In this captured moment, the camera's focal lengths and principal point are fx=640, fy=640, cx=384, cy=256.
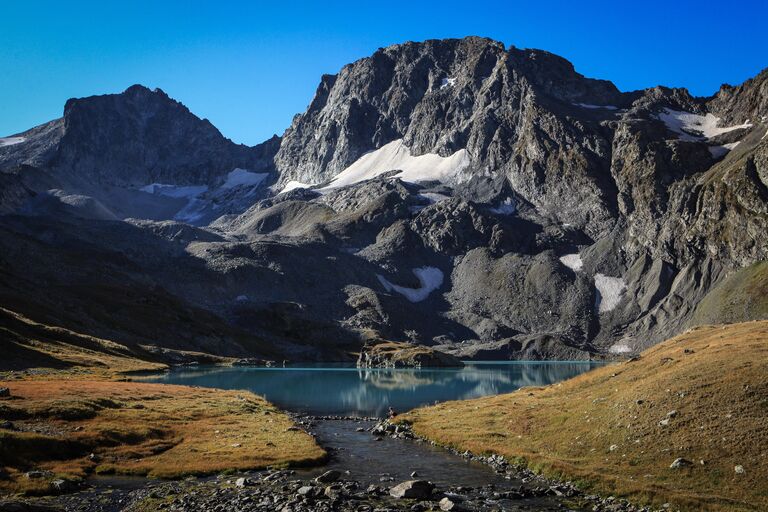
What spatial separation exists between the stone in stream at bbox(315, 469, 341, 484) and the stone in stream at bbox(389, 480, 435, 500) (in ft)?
15.3

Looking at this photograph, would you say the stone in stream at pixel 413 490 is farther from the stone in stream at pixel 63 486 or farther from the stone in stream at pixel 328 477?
the stone in stream at pixel 63 486

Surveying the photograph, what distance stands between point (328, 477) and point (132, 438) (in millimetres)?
18303

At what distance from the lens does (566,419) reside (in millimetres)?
45906

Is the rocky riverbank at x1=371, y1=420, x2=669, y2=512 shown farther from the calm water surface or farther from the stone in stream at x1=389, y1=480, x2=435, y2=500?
the calm water surface

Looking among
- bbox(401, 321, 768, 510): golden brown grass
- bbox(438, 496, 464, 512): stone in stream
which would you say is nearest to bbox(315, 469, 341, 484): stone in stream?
bbox(438, 496, 464, 512): stone in stream

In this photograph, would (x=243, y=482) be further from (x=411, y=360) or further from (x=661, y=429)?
(x=411, y=360)

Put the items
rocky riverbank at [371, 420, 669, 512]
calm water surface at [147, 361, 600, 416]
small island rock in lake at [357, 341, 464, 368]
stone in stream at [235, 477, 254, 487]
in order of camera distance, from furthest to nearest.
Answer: small island rock in lake at [357, 341, 464, 368], calm water surface at [147, 361, 600, 416], stone in stream at [235, 477, 254, 487], rocky riverbank at [371, 420, 669, 512]

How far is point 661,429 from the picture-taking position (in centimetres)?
3622

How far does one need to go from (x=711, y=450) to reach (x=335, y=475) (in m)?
20.4

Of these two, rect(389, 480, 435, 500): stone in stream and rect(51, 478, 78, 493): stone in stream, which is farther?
rect(51, 478, 78, 493): stone in stream

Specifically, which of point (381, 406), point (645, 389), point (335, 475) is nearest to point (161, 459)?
point (335, 475)

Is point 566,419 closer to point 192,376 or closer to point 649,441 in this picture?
point 649,441

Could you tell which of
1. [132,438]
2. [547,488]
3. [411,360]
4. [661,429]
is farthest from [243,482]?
[411,360]

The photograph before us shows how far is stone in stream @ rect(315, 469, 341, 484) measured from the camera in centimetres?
3687
